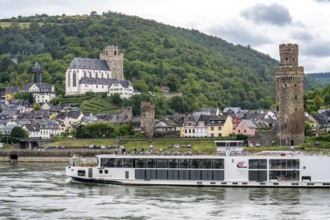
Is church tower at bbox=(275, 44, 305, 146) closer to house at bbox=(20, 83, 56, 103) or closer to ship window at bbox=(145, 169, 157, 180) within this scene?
ship window at bbox=(145, 169, 157, 180)

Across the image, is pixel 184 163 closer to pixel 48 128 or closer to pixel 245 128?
pixel 245 128

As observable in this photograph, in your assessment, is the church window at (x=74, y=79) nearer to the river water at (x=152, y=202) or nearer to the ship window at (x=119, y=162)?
the river water at (x=152, y=202)

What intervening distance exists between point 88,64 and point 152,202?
121133 mm

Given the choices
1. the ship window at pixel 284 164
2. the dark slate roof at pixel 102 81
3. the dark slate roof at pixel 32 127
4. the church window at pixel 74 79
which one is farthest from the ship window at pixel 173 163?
the church window at pixel 74 79

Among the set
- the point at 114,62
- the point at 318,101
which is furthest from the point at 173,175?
the point at 114,62

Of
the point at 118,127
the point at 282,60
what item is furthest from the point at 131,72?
the point at 282,60

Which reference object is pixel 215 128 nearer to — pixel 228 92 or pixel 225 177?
pixel 225 177

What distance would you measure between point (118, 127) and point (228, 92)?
259 feet

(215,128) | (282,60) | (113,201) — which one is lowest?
(113,201)

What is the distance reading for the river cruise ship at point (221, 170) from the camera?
5550 centimetres

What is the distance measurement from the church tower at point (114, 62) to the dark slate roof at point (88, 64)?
55.4 inches

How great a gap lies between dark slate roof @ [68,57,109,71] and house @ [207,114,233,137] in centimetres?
6160

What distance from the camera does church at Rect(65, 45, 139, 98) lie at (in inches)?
6083

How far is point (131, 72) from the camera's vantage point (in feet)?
598
